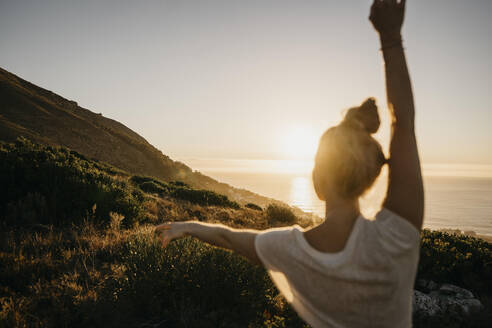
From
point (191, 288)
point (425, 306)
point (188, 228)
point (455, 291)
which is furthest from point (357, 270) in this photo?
point (455, 291)

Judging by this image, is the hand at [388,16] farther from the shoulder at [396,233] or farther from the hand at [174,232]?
the hand at [174,232]

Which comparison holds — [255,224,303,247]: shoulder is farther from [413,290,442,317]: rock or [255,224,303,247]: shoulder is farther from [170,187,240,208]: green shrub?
[170,187,240,208]: green shrub

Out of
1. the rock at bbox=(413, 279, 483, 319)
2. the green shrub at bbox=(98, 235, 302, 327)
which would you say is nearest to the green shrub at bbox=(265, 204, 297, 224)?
the rock at bbox=(413, 279, 483, 319)

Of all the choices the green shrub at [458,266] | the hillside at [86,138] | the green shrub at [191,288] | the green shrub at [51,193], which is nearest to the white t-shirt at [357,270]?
the green shrub at [191,288]

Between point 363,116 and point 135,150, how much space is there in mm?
51579

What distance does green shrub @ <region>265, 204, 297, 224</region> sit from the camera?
12.1m

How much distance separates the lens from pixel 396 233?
1218 millimetres

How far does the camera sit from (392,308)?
1.37 meters

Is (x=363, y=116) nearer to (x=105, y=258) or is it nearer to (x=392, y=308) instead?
(x=392, y=308)

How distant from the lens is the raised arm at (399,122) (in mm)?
1233

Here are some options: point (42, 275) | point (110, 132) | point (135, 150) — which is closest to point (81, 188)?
Answer: point (42, 275)

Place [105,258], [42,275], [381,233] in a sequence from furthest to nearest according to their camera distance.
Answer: [105,258] → [42,275] → [381,233]

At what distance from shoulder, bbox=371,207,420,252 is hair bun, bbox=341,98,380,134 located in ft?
1.54

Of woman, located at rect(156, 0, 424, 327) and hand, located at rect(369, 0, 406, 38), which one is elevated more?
hand, located at rect(369, 0, 406, 38)
